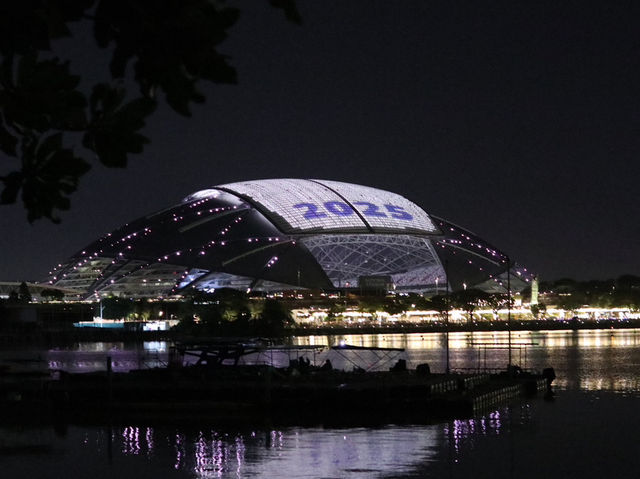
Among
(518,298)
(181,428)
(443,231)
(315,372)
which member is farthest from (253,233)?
(181,428)

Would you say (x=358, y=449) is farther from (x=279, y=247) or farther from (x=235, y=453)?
(x=279, y=247)

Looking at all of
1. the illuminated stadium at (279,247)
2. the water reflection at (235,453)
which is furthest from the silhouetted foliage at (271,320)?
the water reflection at (235,453)

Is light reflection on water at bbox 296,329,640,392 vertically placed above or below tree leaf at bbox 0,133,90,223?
below

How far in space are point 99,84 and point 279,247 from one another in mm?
131911

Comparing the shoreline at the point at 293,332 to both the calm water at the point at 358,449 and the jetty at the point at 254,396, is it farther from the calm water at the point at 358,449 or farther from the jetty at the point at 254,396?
the calm water at the point at 358,449

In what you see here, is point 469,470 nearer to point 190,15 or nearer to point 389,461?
point 389,461

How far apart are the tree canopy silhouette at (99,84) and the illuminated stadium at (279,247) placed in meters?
125

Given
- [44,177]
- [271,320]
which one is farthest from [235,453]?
[271,320]

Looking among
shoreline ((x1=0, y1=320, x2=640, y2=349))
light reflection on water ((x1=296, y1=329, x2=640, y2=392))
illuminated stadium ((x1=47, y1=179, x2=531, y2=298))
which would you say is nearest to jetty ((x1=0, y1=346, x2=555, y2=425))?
A: light reflection on water ((x1=296, y1=329, x2=640, y2=392))

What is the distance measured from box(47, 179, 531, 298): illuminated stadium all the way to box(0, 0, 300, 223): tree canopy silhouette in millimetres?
125423

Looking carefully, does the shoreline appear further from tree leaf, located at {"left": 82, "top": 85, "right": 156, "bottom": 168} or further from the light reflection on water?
tree leaf, located at {"left": 82, "top": 85, "right": 156, "bottom": 168}

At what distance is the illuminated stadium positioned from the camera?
135625 millimetres

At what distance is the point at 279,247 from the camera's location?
13588 cm

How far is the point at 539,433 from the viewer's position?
39.7 meters
